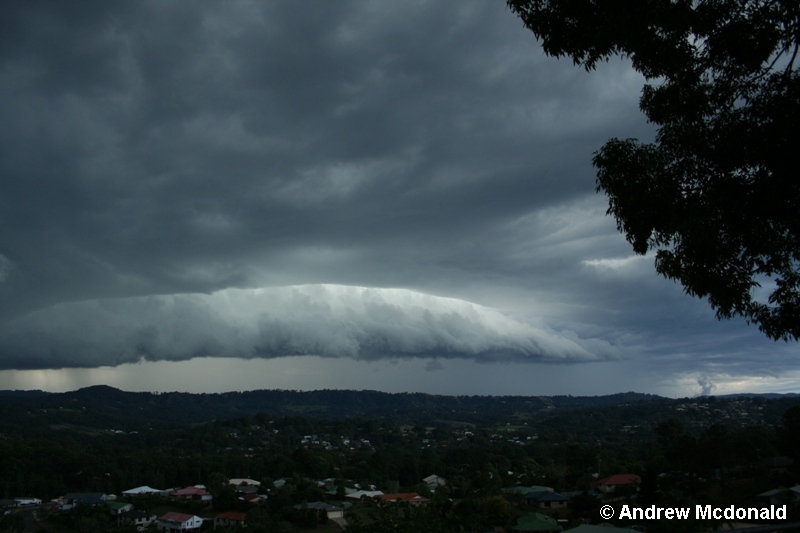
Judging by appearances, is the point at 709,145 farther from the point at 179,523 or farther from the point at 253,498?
the point at 253,498

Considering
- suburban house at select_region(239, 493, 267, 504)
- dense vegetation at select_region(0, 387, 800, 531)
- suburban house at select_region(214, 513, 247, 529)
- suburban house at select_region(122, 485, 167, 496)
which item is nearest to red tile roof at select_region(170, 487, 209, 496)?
dense vegetation at select_region(0, 387, 800, 531)

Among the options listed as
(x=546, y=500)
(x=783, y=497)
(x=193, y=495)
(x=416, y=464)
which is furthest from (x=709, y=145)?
(x=416, y=464)

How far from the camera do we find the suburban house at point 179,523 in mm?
53375

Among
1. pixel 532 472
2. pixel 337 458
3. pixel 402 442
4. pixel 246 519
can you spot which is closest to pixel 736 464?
pixel 532 472

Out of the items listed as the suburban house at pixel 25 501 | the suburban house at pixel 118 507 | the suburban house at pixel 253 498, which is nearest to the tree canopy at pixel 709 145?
the suburban house at pixel 253 498

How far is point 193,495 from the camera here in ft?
237

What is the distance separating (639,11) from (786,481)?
41.2 m

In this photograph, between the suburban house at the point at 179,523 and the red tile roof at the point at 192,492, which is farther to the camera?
the red tile roof at the point at 192,492

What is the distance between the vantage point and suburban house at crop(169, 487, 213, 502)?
2766 inches

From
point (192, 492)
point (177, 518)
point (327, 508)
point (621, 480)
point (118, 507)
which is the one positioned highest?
point (621, 480)

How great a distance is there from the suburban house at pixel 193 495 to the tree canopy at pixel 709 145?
236 feet

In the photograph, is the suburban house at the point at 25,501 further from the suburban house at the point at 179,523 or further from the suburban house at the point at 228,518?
the suburban house at the point at 228,518

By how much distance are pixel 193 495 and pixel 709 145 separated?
253ft

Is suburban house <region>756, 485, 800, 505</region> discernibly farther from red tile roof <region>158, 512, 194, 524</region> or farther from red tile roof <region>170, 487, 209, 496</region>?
red tile roof <region>170, 487, 209, 496</region>
